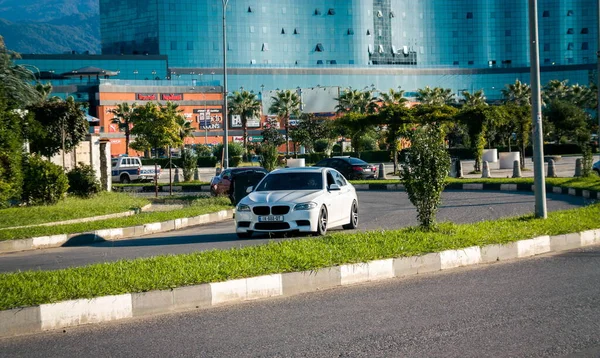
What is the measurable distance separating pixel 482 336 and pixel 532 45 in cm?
1033

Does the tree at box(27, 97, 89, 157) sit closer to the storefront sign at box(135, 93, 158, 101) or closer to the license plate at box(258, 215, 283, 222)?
the license plate at box(258, 215, 283, 222)

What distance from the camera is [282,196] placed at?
1755cm

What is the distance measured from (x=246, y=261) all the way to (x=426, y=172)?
183 inches

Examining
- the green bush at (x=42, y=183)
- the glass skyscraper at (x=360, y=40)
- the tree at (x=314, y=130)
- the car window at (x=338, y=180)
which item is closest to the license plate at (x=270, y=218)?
the car window at (x=338, y=180)

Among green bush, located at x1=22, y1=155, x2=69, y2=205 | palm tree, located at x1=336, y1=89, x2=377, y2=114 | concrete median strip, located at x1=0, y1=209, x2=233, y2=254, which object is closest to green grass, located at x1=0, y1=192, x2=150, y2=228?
green bush, located at x1=22, y1=155, x2=69, y2=205

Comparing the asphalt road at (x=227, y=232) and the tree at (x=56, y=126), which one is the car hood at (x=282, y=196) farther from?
the tree at (x=56, y=126)

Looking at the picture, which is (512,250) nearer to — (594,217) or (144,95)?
(594,217)

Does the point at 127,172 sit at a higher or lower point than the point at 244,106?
lower

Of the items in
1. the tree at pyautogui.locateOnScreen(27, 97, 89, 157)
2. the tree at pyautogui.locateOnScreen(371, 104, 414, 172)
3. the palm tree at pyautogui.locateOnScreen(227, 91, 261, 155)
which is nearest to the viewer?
the tree at pyautogui.locateOnScreen(27, 97, 89, 157)

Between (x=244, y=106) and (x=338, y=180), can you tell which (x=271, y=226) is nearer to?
(x=338, y=180)

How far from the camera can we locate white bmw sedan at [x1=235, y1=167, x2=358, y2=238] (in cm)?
1705

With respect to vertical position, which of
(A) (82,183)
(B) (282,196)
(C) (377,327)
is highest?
(A) (82,183)

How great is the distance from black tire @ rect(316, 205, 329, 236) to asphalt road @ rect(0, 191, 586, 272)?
3.45 ft

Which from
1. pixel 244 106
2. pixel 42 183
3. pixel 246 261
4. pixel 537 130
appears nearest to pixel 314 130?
pixel 244 106
